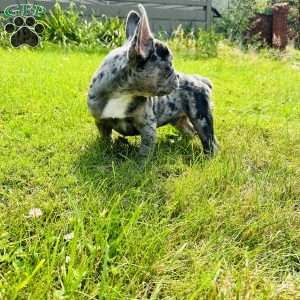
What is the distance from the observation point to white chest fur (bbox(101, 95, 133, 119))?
2621mm

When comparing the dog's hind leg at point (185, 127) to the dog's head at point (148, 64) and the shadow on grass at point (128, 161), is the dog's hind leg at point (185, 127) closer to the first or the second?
the shadow on grass at point (128, 161)

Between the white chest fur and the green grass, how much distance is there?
29 centimetres

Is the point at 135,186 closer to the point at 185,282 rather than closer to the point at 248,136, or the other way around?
the point at 185,282

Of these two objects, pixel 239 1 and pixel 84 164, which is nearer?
pixel 84 164

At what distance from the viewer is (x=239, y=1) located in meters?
11.8

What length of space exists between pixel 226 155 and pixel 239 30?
8960 millimetres

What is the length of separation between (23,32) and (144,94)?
202 inches

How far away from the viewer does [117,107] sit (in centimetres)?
265

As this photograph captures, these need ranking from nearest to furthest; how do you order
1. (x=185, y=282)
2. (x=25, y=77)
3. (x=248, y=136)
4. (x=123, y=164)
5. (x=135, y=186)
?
(x=185, y=282), (x=135, y=186), (x=123, y=164), (x=248, y=136), (x=25, y=77)

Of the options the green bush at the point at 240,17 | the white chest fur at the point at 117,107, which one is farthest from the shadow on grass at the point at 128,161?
the green bush at the point at 240,17

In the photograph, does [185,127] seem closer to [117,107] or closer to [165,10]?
[117,107]

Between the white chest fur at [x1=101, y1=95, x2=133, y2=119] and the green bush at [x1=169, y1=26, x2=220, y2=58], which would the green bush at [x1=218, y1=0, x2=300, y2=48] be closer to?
the green bush at [x1=169, y1=26, x2=220, y2=58]

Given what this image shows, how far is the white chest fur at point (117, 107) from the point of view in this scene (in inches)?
103

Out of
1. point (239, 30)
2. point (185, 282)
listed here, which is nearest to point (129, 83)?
point (185, 282)
